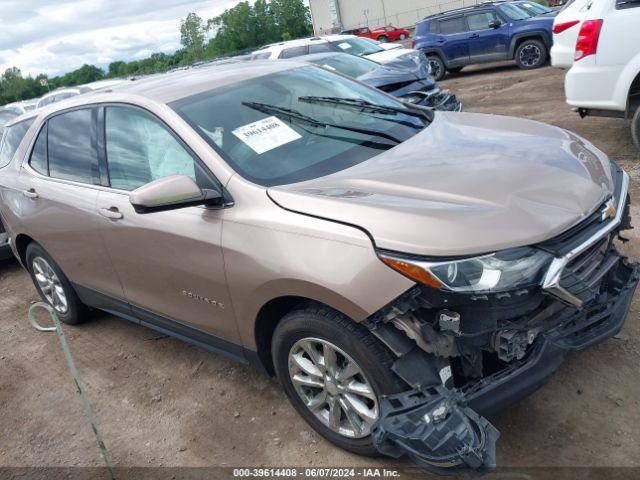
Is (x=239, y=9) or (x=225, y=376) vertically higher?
(x=239, y=9)

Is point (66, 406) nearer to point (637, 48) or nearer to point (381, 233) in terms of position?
point (381, 233)

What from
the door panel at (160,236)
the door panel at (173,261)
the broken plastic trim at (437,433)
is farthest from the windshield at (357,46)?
the broken plastic trim at (437,433)

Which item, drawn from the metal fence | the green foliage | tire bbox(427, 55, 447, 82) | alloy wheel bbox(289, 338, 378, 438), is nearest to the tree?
the green foliage

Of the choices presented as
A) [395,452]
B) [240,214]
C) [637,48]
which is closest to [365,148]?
[240,214]

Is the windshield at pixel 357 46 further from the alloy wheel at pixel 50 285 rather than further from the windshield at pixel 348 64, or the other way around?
the alloy wheel at pixel 50 285

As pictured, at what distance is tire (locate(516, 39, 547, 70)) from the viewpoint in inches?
520

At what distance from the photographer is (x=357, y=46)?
12609 millimetres

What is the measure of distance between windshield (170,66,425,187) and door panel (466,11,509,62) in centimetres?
1110

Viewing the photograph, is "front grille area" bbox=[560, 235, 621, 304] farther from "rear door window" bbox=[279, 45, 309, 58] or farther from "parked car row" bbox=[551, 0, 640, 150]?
"rear door window" bbox=[279, 45, 309, 58]

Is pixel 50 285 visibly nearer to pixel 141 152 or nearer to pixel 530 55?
pixel 141 152

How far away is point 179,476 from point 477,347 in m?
1.66

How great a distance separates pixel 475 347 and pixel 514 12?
42.9 ft

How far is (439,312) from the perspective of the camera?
238 centimetres

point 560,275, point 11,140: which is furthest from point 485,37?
point 560,275
